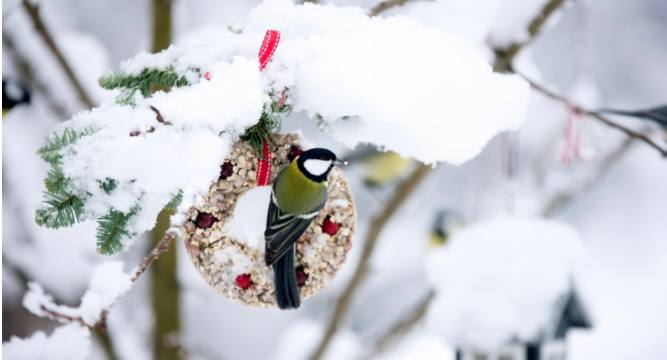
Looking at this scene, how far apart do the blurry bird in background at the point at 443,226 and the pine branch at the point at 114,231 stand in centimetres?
183

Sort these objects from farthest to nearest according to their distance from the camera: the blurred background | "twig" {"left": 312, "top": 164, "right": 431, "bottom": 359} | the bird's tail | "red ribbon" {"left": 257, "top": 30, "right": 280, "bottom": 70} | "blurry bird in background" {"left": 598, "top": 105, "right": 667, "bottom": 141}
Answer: the blurred background → "twig" {"left": 312, "top": 164, "right": 431, "bottom": 359} → "blurry bird in background" {"left": 598, "top": 105, "right": 667, "bottom": 141} → the bird's tail → "red ribbon" {"left": 257, "top": 30, "right": 280, "bottom": 70}

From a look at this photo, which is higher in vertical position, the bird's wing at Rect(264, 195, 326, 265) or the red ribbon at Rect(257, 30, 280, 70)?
the red ribbon at Rect(257, 30, 280, 70)

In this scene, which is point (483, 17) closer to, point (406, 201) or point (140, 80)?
point (406, 201)

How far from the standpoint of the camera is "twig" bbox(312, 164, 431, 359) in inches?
67.4

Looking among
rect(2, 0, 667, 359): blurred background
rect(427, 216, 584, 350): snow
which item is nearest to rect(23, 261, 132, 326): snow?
rect(2, 0, 667, 359): blurred background

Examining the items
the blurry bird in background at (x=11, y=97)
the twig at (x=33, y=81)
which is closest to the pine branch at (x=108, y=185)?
the blurry bird in background at (x=11, y=97)

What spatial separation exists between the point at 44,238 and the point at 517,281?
4.93ft

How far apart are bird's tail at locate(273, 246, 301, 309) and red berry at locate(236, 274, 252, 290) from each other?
64mm

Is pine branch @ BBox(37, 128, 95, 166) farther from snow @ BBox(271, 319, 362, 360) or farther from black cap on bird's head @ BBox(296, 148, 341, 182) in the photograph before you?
snow @ BBox(271, 319, 362, 360)

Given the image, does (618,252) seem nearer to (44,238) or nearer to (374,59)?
(44,238)

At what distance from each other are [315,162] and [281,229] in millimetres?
107

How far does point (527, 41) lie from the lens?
145 centimetres

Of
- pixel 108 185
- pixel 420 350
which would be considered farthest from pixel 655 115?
pixel 420 350

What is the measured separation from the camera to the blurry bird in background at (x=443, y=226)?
2.56 m
